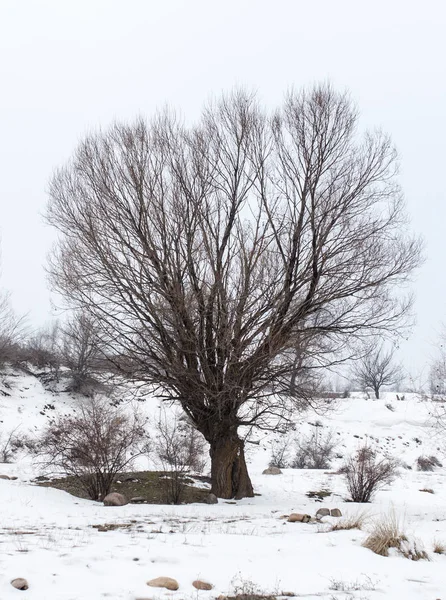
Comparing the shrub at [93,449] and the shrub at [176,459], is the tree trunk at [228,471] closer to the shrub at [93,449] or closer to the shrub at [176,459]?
the shrub at [176,459]

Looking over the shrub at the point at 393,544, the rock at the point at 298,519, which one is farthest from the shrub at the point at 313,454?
the shrub at the point at 393,544

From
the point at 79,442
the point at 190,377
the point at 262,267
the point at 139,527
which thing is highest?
the point at 262,267

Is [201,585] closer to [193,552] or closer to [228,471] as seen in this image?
[193,552]

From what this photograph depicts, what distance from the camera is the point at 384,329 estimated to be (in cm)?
1244

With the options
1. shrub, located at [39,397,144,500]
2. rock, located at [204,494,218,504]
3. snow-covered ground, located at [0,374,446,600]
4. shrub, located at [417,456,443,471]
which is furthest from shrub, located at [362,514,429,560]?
shrub, located at [417,456,443,471]

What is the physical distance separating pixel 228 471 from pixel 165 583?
28.5 ft

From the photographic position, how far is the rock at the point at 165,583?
4309 millimetres

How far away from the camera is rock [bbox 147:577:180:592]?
4.31 m

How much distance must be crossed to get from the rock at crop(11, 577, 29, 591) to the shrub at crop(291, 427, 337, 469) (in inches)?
750

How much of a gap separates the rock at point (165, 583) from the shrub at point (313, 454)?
18.5m

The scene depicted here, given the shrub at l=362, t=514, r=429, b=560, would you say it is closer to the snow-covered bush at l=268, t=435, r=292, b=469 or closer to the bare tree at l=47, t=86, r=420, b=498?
the bare tree at l=47, t=86, r=420, b=498

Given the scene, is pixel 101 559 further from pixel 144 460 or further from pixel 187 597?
pixel 144 460

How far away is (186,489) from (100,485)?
7.89 feet

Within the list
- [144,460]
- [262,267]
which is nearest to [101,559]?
[262,267]
